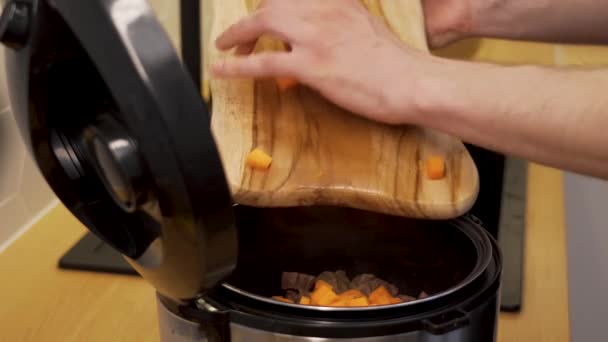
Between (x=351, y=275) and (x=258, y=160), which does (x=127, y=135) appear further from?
(x=351, y=275)

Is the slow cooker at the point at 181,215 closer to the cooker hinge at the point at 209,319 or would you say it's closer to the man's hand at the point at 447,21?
the cooker hinge at the point at 209,319

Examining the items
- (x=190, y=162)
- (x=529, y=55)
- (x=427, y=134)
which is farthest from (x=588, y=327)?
(x=190, y=162)

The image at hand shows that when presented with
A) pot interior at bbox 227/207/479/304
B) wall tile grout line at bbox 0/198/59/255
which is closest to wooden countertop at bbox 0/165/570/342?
wall tile grout line at bbox 0/198/59/255

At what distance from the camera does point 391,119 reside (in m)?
0.62

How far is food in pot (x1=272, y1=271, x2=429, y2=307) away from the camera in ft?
2.03

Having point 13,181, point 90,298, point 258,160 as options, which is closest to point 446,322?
point 258,160

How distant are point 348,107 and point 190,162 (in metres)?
0.31

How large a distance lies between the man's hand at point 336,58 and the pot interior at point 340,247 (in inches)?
4.1

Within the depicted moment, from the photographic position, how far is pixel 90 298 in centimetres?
78

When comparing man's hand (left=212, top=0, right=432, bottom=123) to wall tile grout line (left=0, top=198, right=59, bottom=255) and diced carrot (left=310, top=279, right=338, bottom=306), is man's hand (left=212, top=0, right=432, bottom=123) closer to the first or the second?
diced carrot (left=310, top=279, right=338, bottom=306)

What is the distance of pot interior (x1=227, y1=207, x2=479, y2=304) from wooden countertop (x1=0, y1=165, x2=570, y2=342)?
15 cm

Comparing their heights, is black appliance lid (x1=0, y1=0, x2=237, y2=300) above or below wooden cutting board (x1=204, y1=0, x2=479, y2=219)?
above

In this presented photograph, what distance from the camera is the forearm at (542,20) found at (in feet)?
2.72

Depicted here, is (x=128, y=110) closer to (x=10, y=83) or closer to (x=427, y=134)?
(x=10, y=83)
